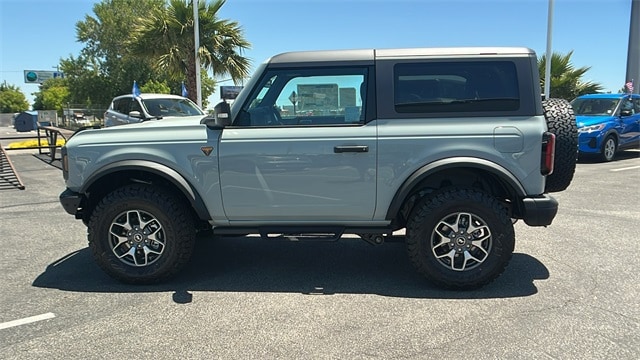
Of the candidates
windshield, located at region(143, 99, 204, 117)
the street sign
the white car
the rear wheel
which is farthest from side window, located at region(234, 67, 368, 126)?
the street sign

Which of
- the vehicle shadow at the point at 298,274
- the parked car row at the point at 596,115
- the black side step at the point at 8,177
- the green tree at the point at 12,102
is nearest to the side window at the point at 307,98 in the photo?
the vehicle shadow at the point at 298,274

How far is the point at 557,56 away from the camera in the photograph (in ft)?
60.3

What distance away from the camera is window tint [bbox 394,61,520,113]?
384cm

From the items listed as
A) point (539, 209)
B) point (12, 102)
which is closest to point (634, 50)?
point (539, 209)

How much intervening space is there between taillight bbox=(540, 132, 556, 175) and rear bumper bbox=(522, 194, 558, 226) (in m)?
0.24

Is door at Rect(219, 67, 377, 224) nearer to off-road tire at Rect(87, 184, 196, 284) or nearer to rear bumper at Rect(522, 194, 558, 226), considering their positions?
off-road tire at Rect(87, 184, 196, 284)

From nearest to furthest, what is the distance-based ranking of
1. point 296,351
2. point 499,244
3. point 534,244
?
point 296,351
point 499,244
point 534,244

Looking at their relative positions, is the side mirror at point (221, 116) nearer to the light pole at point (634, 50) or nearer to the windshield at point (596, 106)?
the windshield at point (596, 106)

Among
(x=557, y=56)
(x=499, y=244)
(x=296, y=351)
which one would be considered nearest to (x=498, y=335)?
(x=499, y=244)

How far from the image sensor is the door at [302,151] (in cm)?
387

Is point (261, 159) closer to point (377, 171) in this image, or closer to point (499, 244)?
point (377, 171)

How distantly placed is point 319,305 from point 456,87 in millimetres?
2135

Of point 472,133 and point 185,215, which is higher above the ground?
point 472,133

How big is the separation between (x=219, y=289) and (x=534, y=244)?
139 inches
